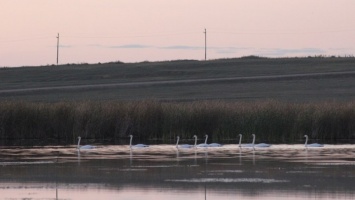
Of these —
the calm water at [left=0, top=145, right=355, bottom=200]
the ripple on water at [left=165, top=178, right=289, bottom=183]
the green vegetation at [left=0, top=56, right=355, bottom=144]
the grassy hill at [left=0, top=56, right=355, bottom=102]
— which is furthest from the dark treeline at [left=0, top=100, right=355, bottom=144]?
the grassy hill at [left=0, top=56, right=355, bottom=102]

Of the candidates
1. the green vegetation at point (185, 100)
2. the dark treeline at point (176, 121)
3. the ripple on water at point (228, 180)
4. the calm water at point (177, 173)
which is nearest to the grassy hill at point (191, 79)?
the green vegetation at point (185, 100)

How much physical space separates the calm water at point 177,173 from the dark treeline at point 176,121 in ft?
18.0

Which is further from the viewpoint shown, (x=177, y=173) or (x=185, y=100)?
(x=185, y=100)

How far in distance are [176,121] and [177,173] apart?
16013mm

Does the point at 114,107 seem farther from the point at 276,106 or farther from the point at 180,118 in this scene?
the point at 276,106

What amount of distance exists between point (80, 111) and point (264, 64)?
50072 millimetres

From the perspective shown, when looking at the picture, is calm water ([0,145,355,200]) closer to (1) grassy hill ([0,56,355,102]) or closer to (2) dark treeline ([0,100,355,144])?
(2) dark treeline ([0,100,355,144])

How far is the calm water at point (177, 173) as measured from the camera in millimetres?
19703

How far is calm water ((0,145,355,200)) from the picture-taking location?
19703mm

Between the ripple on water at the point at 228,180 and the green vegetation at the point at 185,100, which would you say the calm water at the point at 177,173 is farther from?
the green vegetation at the point at 185,100

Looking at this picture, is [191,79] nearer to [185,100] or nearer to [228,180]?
[185,100]

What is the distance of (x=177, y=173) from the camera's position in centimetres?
2392

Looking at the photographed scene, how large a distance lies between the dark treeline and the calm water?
216 inches

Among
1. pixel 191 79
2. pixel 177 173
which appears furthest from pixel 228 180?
pixel 191 79
